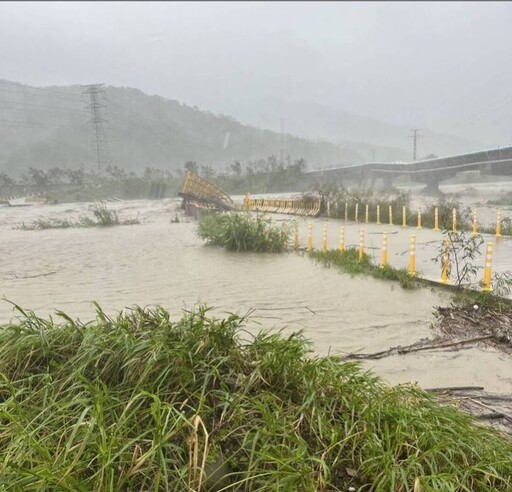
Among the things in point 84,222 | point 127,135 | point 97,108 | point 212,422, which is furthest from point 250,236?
point 127,135

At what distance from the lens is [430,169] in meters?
34.4

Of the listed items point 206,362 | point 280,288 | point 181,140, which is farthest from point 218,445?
point 181,140

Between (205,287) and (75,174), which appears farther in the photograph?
(75,174)

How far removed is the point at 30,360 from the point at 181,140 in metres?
87.1

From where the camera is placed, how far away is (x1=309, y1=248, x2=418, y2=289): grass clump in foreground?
872 centimetres

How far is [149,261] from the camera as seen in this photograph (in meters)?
12.2

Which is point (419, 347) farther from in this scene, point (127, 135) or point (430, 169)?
point (127, 135)

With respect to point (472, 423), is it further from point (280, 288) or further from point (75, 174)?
point (75, 174)

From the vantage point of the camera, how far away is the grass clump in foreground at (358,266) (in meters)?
8.72

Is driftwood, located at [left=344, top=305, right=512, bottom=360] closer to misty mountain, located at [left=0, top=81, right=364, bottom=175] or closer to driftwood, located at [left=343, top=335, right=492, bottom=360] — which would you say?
driftwood, located at [left=343, top=335, right=492, bottom=360]

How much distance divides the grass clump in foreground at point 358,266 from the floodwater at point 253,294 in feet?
0.82

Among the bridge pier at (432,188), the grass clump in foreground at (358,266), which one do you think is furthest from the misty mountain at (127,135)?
the bridge pier at (432,188)

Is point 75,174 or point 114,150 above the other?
point 114,150

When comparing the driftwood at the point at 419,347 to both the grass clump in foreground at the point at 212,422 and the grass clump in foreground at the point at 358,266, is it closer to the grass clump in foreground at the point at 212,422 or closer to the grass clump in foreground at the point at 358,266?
the grass clump in foreground at the point at 212,422
